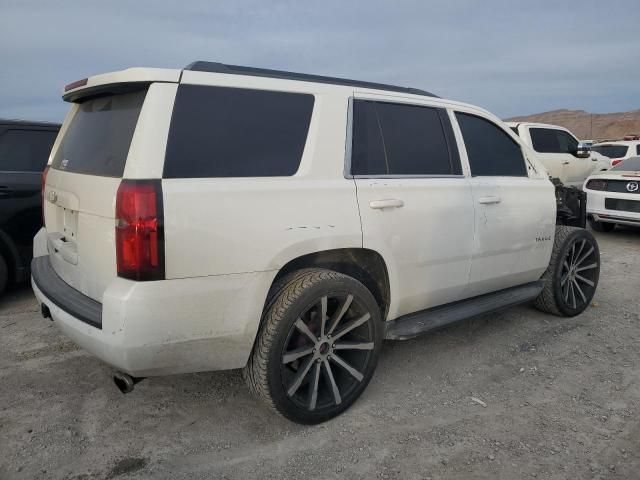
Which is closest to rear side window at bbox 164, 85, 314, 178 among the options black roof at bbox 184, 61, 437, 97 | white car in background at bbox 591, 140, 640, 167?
black roof at bbox 184, 61, 437, 97

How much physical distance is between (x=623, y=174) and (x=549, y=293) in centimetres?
515

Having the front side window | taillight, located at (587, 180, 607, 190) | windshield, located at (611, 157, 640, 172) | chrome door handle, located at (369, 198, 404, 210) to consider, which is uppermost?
the front side window

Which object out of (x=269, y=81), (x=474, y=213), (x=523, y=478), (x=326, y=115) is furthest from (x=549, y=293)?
(x=269, y=81)

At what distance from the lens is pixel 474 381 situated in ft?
11.4

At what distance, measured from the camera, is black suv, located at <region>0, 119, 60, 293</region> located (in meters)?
4.64

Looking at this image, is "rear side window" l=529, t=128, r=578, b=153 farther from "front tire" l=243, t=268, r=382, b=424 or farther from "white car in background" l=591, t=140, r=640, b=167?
"front tire" l=243, t=268, r=382, b=424

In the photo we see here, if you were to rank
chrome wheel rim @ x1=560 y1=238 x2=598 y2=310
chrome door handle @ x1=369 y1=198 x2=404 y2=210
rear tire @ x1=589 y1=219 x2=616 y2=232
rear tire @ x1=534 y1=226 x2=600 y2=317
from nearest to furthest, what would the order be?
chrome door handle @ x1=369 y1=198 x2=404 y2=210 < rear tire @ x1=534 y1=226 x2=600 y2=317 < chrome wheel rim @ x1=560 y1=238 x2=598 y2=310 < rear tire @ x1=589 y1=219 x2=616 y2=232

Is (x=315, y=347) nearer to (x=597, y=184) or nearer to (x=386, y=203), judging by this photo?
(x=386, y=203)

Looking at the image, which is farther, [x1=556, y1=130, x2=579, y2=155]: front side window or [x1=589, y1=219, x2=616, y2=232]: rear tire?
[x1=556, y1=130, x2=579, y2=155]: front side window

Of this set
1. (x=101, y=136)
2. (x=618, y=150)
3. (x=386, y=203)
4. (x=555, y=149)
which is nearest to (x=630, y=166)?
(x=555, y=149)

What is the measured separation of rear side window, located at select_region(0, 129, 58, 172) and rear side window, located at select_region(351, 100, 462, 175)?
3449mm

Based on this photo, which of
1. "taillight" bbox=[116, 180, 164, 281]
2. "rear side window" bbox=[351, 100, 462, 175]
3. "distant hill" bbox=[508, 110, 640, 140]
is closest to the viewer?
"taillight" bbox=[116, 180, 164, 281]

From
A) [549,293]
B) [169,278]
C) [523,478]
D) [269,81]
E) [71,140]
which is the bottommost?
[523,478]

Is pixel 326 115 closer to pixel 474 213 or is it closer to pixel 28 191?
pixel 474 213
